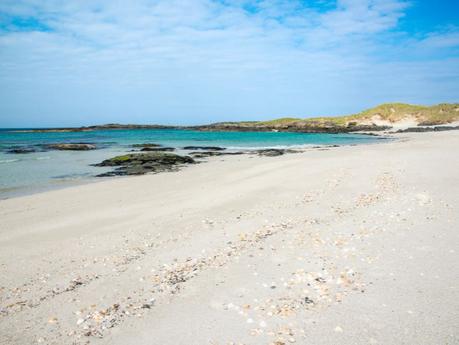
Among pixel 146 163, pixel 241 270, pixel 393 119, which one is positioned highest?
pixel 393 119

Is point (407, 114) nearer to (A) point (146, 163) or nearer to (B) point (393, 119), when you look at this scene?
(B) point (393, 119)

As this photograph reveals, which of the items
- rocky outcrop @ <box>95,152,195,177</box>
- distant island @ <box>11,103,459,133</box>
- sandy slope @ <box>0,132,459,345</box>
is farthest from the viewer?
distant island @ <box>11,103,459,133</box>

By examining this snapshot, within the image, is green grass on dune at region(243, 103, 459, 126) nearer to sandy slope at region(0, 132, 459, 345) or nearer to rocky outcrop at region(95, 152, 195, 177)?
rocky outcrop at region(95, 152, 195, 177)

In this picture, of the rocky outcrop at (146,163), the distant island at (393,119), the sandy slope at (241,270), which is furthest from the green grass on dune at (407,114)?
the sandy slope at (241,270)

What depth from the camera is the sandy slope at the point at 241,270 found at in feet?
16.0

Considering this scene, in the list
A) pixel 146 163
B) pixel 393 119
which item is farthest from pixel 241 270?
pixel 393 119

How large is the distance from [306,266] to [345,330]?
1928 millimetres

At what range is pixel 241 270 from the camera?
21.8ft

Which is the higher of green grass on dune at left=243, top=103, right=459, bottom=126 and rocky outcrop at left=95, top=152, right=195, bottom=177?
green grass on dune at left=243, top=103, right=459, bottom=126

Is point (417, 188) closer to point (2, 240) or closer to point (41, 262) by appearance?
point (41, 262)

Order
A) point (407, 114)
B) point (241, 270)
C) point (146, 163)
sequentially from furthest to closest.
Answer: point (407, 114)
point (146, 163)
point (241, 270)

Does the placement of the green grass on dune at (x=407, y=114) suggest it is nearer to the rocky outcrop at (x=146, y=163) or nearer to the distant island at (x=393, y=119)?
the distant island at (x=393, y=119)

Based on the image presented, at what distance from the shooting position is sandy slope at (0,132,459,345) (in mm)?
4883

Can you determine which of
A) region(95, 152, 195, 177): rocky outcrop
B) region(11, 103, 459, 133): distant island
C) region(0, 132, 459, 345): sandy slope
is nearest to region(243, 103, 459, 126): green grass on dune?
region(11, 103, 459, 133): distant island
